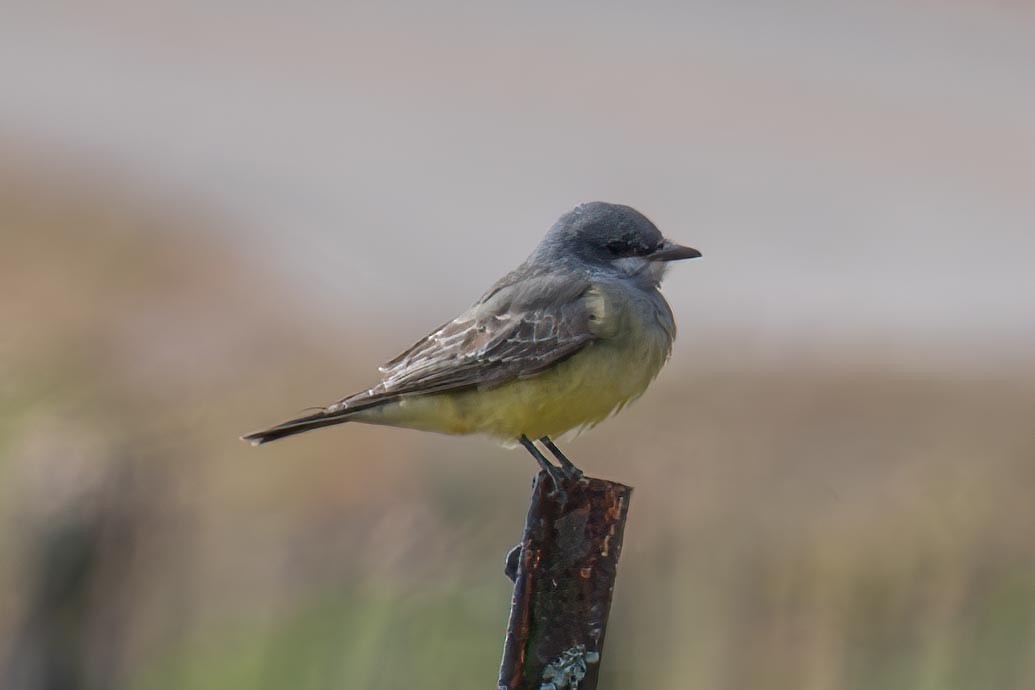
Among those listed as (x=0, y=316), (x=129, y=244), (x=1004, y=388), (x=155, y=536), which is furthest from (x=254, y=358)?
(x=155, y=536)

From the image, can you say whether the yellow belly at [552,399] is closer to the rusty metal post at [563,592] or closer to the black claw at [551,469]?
the black claw at [551,469]

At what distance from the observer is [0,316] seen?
1028cm

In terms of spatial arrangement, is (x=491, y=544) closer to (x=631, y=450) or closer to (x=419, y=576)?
(x=419, y=576)

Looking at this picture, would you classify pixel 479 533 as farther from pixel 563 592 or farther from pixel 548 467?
pixel 563 592

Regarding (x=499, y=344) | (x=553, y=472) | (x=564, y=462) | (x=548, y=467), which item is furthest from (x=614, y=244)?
(x=553, y=472)

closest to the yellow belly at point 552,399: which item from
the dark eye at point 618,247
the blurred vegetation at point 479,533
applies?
the blurred vegetation at point 479,533

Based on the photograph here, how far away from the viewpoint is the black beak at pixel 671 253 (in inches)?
196

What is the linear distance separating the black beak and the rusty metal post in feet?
6.12

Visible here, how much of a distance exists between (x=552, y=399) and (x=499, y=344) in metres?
0.24

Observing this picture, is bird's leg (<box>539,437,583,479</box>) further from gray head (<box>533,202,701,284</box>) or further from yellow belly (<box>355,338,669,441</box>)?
gray head (<box>533,202,701,284</box>)

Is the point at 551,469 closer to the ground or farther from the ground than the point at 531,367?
closer to the ground

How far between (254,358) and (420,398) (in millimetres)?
4686

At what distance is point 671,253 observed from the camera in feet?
16.4

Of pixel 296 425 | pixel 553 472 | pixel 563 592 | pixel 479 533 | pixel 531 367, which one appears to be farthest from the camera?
pixel 479 533
